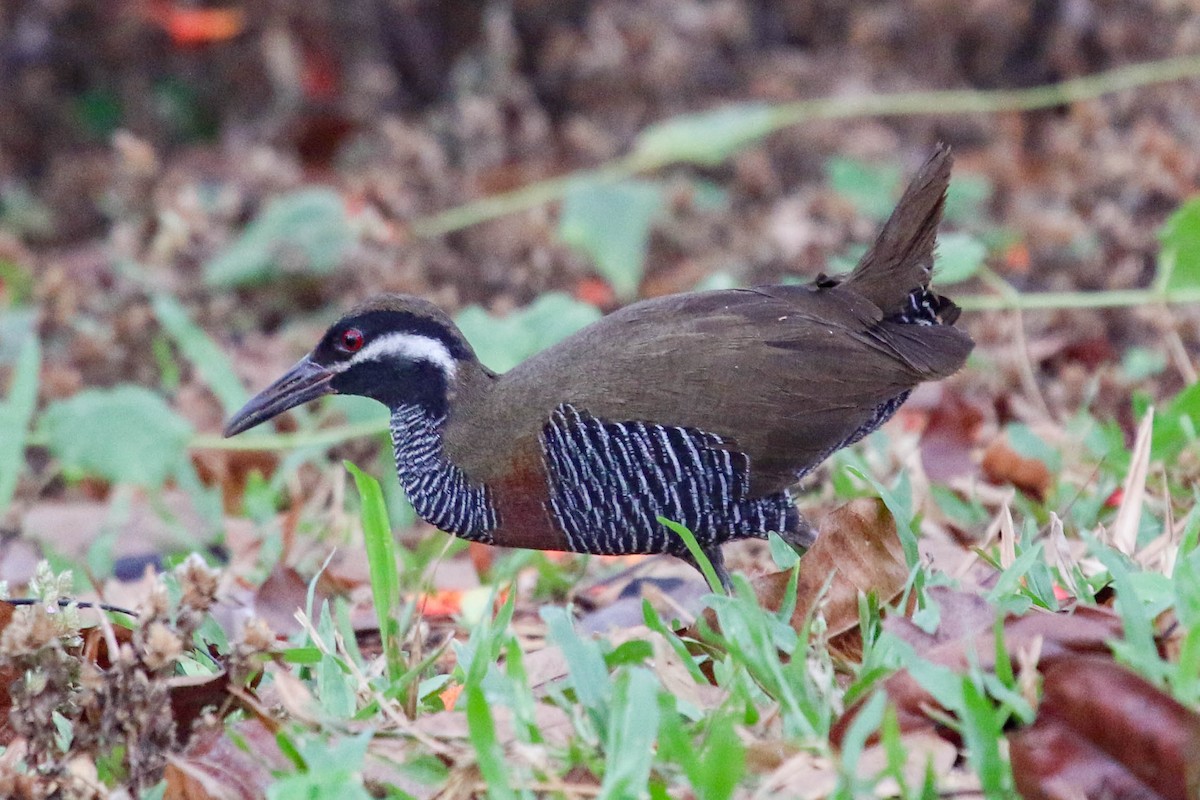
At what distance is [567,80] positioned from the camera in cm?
835

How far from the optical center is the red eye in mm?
3746

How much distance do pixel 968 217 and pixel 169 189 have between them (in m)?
3.57

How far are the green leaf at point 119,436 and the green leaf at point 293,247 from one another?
1444mm

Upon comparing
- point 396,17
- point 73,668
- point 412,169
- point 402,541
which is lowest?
point 402,541

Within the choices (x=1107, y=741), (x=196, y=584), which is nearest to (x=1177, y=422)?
(x=1107, y=741)

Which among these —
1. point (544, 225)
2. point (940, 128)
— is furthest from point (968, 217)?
point (544, 225)

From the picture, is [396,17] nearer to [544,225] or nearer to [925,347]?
[544,225]

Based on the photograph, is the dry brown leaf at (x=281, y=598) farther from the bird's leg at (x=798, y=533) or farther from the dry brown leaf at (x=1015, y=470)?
the dry brown leaf at (x=1015, y=470)

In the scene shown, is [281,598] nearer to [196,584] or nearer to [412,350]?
[412,350]

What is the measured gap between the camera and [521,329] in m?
5.07

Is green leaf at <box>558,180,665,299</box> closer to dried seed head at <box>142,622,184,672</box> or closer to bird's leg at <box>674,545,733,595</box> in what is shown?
bird's leg at <box>674,545,733,595</box>

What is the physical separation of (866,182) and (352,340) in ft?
13.9

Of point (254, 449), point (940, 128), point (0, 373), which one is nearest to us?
point (254, 449)

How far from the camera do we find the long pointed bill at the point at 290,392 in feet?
12.6
